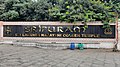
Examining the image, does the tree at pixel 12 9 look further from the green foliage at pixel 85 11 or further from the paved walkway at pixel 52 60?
the paved walkway at pixel 52 60

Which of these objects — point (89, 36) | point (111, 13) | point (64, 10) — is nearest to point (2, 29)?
point (64, 10)

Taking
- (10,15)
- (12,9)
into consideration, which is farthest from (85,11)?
(12,9)

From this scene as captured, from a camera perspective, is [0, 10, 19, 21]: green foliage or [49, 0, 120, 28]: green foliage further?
[0, 10, 19, 21]: green foliage

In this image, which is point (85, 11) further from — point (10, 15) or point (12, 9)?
point (12, 9)

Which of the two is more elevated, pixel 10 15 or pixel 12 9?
pixel 12 9

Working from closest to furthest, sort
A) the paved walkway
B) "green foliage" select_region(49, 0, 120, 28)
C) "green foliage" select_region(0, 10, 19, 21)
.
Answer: the paved walkway → "green foliage" select_region(49, 0, 120, 28) → "green foliage" select_region(0, 10, 19, 21)

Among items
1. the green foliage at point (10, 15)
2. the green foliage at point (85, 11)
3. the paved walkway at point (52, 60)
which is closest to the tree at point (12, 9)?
the green foliage at point (10, 15)

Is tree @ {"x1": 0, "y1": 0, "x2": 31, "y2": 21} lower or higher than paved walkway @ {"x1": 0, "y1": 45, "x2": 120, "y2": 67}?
higher

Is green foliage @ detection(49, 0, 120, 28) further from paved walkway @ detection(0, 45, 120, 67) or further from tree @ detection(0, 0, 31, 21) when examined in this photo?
paved walkway @ detection(0, 45, 120, 67)

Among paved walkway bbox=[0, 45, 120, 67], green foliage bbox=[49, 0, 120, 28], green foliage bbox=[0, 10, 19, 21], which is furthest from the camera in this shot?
green foliage bbox=[0, 10, 19, 21]

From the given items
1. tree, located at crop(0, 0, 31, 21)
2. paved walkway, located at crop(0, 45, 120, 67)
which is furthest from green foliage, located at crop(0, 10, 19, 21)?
paved walkway, located at crop(0, 45, 120, 67)

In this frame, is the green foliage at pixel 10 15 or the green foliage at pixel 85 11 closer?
the green foliage at pixel 85 11

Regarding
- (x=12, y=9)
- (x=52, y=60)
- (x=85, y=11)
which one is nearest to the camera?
(x=52, y=60)

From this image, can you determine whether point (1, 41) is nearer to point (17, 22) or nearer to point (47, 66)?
point (17, 22)
